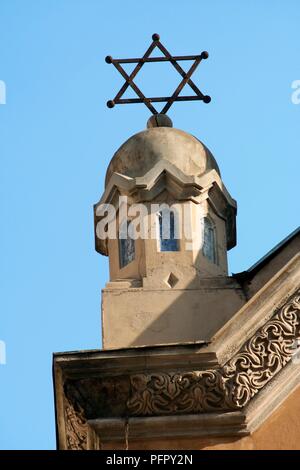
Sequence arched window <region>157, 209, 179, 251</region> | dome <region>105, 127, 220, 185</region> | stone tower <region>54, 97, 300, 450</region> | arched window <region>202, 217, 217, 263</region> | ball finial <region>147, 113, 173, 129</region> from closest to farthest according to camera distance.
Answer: stone tower <region>54, 97, 300, 450</region>
arched window <region>157, 209, 179, 251</region>
arched window <region>202, 217, 217, 263</region>
dome <region>105, 127, 220, 185</region>
ball finial <region>147, 113, 173, 129</region>

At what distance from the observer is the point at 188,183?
73.8ft

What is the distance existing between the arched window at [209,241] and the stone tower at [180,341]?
0.06 ft

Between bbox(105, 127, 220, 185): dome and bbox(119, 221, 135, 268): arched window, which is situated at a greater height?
bbox(105, 127, 220, 185): dome

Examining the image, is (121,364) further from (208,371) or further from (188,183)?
(188,183)

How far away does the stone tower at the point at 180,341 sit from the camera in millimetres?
20625

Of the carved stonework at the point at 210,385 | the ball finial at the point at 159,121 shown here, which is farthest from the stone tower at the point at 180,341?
the ball finial at the point at 159,121

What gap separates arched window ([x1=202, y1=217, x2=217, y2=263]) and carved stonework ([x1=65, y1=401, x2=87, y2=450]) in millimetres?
2260

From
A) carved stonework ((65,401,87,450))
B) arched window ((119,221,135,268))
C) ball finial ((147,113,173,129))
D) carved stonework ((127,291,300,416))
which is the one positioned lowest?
carved stonework ((65,401,87,450))

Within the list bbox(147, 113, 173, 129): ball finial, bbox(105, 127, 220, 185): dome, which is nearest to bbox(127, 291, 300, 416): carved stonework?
bbox(105, 127, 220, 185): dome

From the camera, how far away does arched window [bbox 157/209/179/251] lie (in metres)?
22.4

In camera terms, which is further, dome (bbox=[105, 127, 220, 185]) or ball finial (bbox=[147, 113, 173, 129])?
ball finial (bbox=[147, 113, 173, 129])

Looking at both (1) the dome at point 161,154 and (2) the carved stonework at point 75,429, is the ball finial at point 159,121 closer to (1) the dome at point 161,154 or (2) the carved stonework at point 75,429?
(1) the dome at point 161,154

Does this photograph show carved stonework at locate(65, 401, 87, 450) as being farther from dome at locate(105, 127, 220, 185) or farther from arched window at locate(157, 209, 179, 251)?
dome at locate(105, 127, 220, 185)

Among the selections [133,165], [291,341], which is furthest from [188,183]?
[291,341]
